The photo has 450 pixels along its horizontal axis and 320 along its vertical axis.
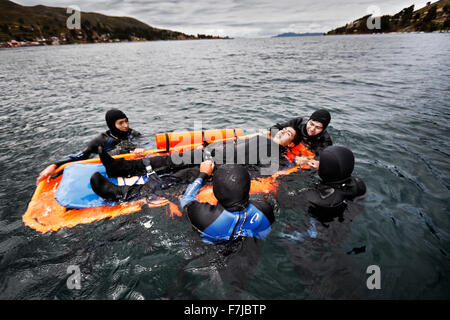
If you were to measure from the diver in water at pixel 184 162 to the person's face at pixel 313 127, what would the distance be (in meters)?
0.92

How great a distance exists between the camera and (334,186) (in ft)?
10.7

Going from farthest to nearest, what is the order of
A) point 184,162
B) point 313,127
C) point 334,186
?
point 313,127 → point 184,162 → point 334,186

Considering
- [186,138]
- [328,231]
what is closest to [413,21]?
[186,138]

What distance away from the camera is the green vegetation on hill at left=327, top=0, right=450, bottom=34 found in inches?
3529

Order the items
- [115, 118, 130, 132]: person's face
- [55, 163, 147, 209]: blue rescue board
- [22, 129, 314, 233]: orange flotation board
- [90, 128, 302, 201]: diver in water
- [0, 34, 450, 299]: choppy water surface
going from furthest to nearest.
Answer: [115, 118, 130, 132]: person's face < [90, 128, 302, 201]: diver in water < [55, 163, 147, 209]: blue rescue board < [22, 129, 314, 233]: orange flotation board < [0, 34, 450, 299]: choppy water surface

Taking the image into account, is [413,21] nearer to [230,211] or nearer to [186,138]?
[186,138]

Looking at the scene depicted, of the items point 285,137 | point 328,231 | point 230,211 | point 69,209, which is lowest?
point 328,231

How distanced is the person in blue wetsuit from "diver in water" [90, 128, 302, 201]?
A: 53.8 inches

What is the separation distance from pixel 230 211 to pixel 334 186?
70.3 inches

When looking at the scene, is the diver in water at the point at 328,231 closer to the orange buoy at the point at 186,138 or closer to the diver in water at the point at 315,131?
the diver in water at the point at 315,131

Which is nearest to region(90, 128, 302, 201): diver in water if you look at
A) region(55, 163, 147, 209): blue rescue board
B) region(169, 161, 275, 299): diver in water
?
region(55, 163, 147, 209): blue rescue board

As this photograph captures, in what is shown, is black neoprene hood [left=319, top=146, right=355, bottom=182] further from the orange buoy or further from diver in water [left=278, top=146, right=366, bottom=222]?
the orange buoy
